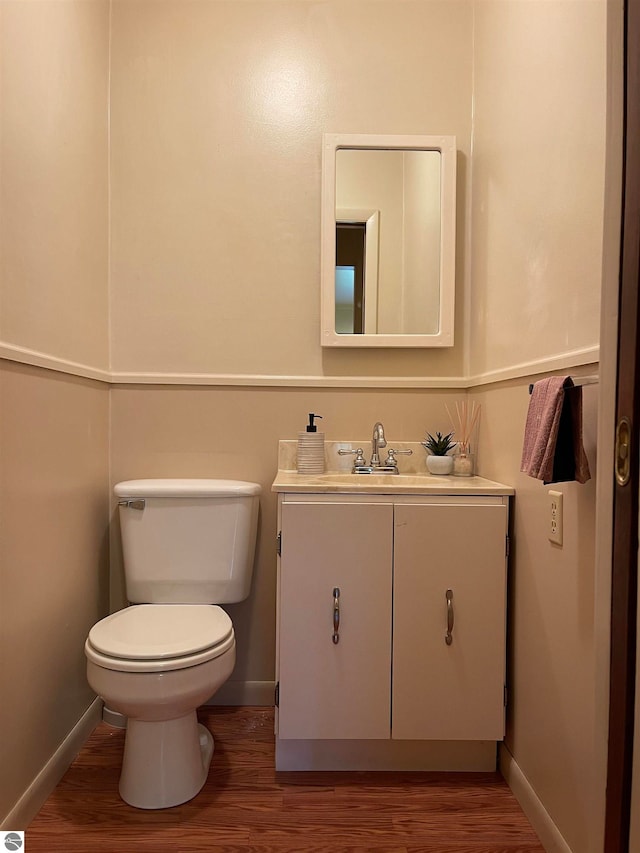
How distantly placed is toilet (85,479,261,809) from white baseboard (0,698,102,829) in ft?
0.65

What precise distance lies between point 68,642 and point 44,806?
0.41m

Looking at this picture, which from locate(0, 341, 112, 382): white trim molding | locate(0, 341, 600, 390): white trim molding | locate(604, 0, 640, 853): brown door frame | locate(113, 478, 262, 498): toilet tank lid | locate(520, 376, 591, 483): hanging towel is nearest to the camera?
locate(604, 0, 640, 853): brown door frame

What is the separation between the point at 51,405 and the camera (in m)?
1.54

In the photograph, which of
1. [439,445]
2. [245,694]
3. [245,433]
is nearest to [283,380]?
[245,433]

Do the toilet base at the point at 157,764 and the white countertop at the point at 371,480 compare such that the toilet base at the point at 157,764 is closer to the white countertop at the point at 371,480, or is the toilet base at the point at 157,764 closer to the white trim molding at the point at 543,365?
the white countertop at the point at 371,480

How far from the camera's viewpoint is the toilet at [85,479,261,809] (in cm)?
137

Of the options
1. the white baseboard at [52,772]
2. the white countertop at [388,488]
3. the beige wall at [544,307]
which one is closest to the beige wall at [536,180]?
the beige wall at [544,307]

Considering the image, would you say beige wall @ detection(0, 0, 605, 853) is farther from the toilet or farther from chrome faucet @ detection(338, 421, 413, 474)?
the toilet

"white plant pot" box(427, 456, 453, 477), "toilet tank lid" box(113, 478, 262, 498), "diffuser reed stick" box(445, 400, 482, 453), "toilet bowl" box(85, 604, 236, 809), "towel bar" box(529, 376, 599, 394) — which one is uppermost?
"towel bar" box(529, 376, 599, 394)

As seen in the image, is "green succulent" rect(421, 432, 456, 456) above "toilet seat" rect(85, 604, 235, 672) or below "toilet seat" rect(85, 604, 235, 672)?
above

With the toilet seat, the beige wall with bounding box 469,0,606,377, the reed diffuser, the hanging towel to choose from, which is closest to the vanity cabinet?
the toilet seat

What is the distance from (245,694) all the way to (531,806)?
1002mm

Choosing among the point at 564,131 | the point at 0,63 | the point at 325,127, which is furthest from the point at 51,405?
the point at 564,131

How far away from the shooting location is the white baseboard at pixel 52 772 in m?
1.35
